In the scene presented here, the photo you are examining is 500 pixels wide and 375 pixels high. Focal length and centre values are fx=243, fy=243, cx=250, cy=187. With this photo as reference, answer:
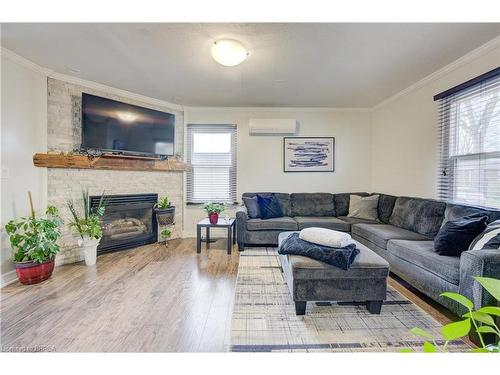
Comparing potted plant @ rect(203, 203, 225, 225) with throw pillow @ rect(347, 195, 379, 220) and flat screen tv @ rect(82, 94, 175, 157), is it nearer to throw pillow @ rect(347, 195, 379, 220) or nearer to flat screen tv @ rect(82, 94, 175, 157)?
flat screen tv @ rect(82, 94, 175, 157)

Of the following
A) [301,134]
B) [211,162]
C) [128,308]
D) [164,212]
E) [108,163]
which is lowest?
[128,308]

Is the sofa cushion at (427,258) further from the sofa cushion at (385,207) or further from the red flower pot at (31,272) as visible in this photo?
the red flower pot at (31,272)

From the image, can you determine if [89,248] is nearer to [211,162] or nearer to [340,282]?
[211,162]

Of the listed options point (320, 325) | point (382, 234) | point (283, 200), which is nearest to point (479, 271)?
point (320, 325)

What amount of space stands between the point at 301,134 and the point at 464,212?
2.79 meters

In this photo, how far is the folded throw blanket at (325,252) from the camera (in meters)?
1.93

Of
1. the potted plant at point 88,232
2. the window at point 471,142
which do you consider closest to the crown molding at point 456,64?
the window at point 471,142

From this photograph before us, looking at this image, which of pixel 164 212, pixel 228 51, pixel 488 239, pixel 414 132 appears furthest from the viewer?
pixel 164 212

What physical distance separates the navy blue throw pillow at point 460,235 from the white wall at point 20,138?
A: 4322mm

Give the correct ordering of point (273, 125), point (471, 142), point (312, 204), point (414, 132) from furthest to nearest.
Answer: point (273, 125) < point (312, 204) < point (414, 132) < point (471, 142)

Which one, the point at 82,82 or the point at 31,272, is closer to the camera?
the point at 31,272

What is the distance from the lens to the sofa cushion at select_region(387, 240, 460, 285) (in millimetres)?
1870

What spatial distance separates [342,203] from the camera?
4.35m

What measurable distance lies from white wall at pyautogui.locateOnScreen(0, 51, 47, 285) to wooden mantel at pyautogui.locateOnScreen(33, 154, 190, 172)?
13 centimetres
